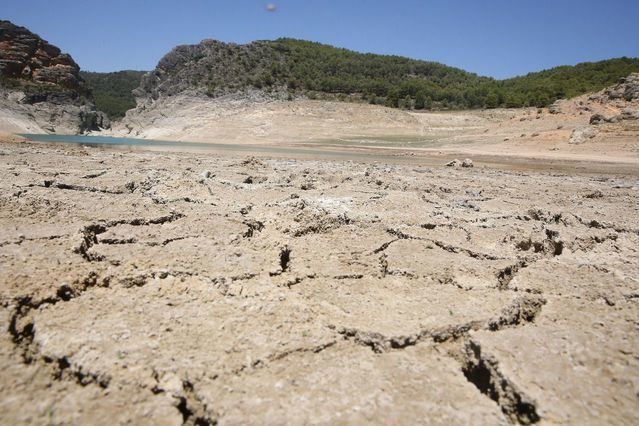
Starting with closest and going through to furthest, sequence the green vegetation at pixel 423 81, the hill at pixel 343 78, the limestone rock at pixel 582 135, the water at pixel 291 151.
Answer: the water at pixel 291 151, the limestone rock at pixel 582 135, the green vegetation at pixel 423 81, the hill at pixel 343 78

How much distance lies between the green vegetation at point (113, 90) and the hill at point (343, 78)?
920 inches

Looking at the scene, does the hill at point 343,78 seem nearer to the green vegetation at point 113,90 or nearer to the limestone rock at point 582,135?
the limestone rock at point 582,135

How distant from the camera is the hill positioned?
3697 centimetres

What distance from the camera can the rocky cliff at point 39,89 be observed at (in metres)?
47.9

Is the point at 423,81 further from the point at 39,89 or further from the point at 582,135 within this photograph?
the point at 39,89

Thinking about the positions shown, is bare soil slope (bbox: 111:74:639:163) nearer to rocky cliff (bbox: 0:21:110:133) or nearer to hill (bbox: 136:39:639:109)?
hill (bbox: 136:39:639:109)

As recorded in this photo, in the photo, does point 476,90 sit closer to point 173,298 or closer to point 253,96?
point 253,96

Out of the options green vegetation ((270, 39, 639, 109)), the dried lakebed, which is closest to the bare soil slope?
green vegetation ((270, 39, 639, 109))

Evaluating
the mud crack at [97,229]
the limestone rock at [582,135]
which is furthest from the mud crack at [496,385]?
the limestone rock at [582,135]

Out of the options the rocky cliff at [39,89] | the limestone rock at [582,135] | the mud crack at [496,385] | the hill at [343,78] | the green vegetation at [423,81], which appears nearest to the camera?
the mud crack at [496,385]

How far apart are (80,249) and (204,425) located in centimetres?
146

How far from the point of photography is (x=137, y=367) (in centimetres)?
131

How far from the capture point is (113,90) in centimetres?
8406

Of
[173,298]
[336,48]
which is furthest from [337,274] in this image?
[336,48]
